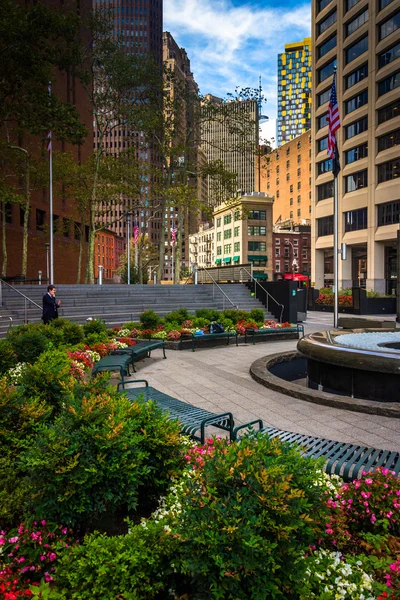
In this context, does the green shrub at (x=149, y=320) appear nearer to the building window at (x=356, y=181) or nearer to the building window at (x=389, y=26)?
the building window at (x=356, y=181)

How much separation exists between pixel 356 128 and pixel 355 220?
11.0 metres

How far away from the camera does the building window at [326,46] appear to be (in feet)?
171

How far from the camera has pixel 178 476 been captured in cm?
372

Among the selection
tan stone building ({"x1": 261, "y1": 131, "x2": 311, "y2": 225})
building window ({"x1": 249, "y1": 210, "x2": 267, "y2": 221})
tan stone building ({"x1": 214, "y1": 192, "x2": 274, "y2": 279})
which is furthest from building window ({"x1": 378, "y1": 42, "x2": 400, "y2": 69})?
building window ({"x1": 249, "y1": 210, "x2": 267, "y2": 221})

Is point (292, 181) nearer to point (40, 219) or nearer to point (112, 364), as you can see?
point (40, 219)

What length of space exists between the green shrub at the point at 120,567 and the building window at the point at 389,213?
4607 centimetres

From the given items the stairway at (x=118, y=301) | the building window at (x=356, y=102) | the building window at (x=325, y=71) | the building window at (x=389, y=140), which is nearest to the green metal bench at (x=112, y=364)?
the stairway at (x=118, y=301)

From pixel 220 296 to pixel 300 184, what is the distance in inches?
3092

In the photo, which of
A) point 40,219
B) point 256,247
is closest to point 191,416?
point 40,219

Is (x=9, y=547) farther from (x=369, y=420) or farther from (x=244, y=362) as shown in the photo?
(x=244, y=362)

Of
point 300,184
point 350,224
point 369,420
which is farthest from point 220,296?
point 300,184

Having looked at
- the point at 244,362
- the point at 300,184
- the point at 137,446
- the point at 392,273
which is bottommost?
the point at 244,362

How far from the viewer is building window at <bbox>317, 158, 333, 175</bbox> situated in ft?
177

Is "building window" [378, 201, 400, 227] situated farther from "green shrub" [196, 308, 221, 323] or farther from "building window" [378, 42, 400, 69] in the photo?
"green shrub" [196, 308, 221, 323]
